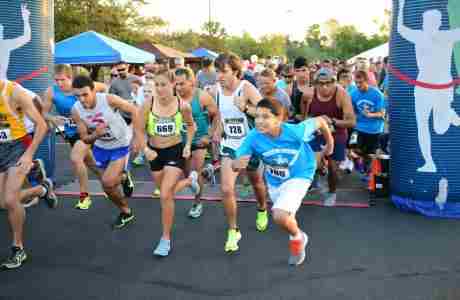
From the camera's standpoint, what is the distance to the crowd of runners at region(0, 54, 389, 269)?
4820 mm

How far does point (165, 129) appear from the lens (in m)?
5.42

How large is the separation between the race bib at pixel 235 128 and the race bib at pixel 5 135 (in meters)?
2.28

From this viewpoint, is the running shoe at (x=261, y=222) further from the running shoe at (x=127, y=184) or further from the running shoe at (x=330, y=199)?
the running shoe at (x=127, y=184)

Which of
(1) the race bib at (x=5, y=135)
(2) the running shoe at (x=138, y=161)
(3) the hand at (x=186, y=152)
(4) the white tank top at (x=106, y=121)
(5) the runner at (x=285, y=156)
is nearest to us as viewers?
(5) the runner at (x=285, y=156)

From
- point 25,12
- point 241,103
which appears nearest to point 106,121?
point 241,103

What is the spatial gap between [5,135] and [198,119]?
7.37ft

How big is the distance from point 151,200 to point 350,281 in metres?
3.91

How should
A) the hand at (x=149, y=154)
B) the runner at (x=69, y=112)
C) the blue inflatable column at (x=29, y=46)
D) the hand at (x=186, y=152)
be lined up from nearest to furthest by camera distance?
the hand at (x=149, y=154) < the hand at (x=186, y=152) < the runner at (x=69, y=112) < the blue inflatable column at (x=29, y=46)

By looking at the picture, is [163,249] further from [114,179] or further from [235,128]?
[235,128]

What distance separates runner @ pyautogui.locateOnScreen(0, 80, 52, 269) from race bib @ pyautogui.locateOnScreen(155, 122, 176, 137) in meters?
1.11

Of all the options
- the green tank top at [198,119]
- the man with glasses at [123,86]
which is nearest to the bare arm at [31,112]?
the green tank top at [198,119]

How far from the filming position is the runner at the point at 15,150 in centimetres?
Answer: 489

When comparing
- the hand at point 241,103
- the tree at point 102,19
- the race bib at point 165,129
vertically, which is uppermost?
the tree at point 102,19

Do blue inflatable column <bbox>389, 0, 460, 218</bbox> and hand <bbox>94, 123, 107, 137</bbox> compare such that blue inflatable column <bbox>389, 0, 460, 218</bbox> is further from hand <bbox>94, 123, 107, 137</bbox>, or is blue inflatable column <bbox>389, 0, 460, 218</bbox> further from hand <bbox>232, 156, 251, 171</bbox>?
hand <bbox>94, 123, 107, 137</bbox>
